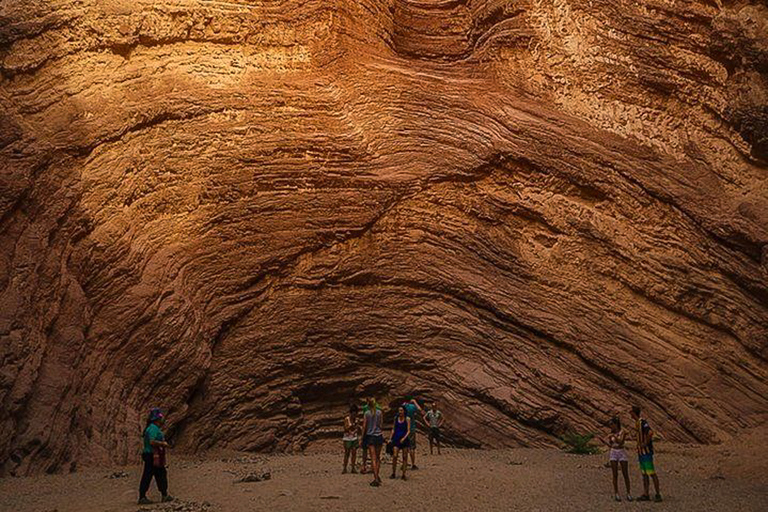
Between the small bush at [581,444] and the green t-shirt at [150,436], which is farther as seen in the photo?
the small bush at [581,444]

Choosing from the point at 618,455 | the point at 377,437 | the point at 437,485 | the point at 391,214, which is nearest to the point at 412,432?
the point at 437,485

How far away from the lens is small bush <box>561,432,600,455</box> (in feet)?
53.1

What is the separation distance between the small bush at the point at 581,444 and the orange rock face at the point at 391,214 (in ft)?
1.53

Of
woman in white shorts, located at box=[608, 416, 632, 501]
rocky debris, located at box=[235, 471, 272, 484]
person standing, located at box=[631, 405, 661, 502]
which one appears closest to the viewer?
person standing, located at box=[631, 405, 661, 502]

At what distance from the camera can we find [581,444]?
53.3ft

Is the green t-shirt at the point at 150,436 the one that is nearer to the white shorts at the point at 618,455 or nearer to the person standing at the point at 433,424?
the white shorts at the point at 618,455

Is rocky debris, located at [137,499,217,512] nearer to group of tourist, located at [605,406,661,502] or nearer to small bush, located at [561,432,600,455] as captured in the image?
group of tourist, located at [605,406,661,502]

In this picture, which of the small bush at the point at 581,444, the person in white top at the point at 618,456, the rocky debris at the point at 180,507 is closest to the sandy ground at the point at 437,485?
the rocky debris at the point at 180,507

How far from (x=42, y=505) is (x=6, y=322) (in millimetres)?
4107

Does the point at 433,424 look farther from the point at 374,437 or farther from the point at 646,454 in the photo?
the point at 646,454

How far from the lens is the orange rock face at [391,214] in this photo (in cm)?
1634

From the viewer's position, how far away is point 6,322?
13.7 m

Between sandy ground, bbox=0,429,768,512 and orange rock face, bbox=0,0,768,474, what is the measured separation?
62.9 inches

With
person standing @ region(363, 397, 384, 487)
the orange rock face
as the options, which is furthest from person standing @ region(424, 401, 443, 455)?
person standing @ region(363, 397, 384, 487)
